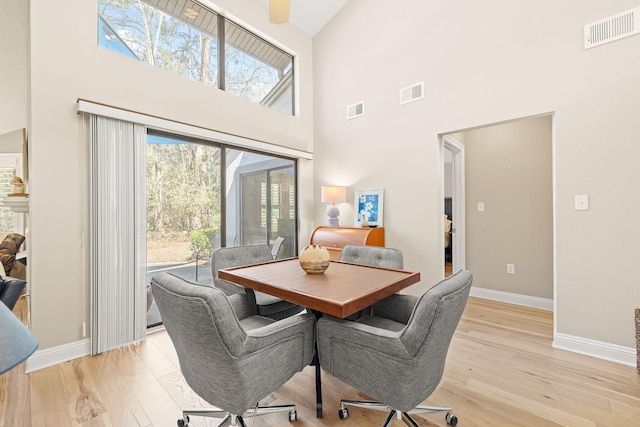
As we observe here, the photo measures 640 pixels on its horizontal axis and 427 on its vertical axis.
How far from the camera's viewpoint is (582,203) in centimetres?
235

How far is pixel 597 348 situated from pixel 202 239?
3.82 meters

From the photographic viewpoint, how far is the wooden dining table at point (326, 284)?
1.37 meters

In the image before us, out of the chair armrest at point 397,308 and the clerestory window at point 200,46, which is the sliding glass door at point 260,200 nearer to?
the clerestory window at point 200,46

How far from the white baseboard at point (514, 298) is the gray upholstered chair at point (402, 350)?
9.22 ft

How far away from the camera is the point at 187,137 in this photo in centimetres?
305

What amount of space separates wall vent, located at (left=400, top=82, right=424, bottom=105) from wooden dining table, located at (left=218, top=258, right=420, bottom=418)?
2.27 metres

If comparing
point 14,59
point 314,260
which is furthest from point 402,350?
point 14,59

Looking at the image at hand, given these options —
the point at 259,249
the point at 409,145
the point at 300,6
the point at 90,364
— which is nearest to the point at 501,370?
the point at 259,249

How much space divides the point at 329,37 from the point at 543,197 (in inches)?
144

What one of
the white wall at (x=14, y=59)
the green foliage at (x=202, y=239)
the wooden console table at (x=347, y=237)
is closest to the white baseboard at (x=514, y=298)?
the wooden console table at (x=347, y=237)

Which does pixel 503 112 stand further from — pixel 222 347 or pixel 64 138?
pixel 64 138

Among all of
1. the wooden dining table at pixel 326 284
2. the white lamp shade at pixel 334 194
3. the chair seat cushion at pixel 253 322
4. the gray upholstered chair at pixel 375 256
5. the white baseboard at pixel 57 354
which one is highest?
the white lamp shade at pixel 334 194

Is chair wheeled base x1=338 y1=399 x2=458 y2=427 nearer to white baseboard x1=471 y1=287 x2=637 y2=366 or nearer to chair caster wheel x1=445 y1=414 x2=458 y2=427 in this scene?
chair caster wheel x1=445 y1=414 x2=458 y2=427

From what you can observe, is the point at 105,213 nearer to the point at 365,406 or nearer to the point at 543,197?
the point at 365,406
